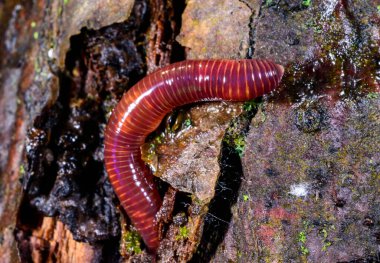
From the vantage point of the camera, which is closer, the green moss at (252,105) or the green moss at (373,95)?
the green moss at (373,95)

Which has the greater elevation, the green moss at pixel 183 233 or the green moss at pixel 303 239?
the green moss at pixel 183 233

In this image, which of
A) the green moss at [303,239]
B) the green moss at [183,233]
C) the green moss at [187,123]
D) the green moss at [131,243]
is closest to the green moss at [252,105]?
the green moss at [187,123]

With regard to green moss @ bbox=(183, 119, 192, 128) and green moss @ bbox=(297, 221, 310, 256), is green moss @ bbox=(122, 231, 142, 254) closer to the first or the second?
green moss @ bbox=(183, 119, 192, 128)

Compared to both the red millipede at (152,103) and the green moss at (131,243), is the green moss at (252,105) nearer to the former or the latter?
the red millipede at (152,103)

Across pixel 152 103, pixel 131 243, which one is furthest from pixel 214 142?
pixel 131 243

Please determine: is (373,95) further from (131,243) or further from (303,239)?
(131,243)

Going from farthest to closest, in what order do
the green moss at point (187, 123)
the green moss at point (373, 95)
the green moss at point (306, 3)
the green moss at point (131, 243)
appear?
the green moss at point (131, 243), the green moss at point (187, 123), the green moss at point (306, 3), the green moss at point (373, 95)

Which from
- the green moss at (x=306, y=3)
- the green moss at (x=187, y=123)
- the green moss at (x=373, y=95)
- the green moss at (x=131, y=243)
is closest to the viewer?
the green moss at (x=373, y=95)

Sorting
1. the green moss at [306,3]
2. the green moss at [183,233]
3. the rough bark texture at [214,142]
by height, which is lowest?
the green moss at [183,233]

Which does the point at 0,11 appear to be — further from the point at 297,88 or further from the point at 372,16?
the point at 372,16
